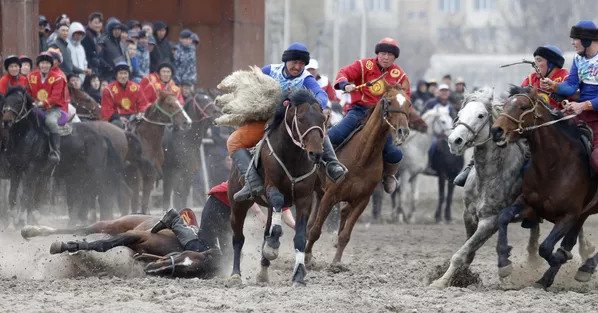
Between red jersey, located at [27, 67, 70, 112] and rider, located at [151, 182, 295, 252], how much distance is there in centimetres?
595

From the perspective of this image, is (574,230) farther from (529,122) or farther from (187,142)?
(187,142)

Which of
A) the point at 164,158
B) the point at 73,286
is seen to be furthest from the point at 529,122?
the point at 164,158

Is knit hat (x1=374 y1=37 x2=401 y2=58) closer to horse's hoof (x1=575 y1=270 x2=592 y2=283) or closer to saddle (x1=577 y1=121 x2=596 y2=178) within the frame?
saddle (x1=577 y1=121 x2=596 y2=178)

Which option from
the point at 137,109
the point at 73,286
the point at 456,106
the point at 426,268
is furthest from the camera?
the point at 456,106

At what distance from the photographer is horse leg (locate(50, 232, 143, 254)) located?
34.6 feet

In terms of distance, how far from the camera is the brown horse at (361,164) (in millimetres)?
12570

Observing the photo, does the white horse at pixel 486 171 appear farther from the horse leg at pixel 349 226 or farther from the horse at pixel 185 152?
the horse at pixel 185 152

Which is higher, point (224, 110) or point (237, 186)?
point (224, 110)

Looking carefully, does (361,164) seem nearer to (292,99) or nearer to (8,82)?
(292,99)

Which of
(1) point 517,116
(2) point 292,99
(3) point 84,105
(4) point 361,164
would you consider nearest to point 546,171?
(1) point 517,116

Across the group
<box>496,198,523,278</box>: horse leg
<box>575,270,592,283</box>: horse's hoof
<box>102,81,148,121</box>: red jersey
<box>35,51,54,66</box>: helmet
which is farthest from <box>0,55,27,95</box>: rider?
<box>575,270,592,283</box>: horse's hoof

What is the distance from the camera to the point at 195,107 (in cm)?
2038

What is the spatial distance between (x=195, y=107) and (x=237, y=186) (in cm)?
940

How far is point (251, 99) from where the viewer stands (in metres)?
11.0
